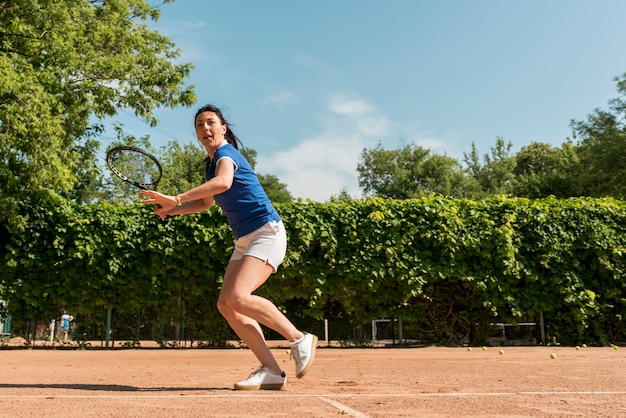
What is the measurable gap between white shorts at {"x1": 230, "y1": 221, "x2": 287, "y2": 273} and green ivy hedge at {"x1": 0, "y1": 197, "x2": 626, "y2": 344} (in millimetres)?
8134

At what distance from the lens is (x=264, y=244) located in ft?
14.8

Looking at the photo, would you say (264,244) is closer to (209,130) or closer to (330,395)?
(209,130)

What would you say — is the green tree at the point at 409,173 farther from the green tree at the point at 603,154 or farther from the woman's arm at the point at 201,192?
the woman's arm at the point at 201,192

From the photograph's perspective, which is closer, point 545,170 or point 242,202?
point 242,202

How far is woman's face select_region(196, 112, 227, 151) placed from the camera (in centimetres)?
478

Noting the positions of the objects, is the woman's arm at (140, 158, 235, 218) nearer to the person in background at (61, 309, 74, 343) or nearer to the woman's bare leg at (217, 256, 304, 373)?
the woman's bare leg at (217, 256, 304, 373)

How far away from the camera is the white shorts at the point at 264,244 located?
4484mm

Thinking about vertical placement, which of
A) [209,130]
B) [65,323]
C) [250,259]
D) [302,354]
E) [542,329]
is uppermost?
[209,130]

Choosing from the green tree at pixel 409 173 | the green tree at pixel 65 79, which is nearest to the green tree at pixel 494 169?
the green tree at pixel 409 173

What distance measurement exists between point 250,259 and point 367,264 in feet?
29.0

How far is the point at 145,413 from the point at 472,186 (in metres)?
49.1

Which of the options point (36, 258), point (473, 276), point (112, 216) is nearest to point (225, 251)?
point (112, 216)

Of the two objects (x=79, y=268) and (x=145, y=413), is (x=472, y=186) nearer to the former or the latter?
(x=79, y=268)

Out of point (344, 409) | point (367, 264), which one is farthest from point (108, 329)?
point (344, 409)
